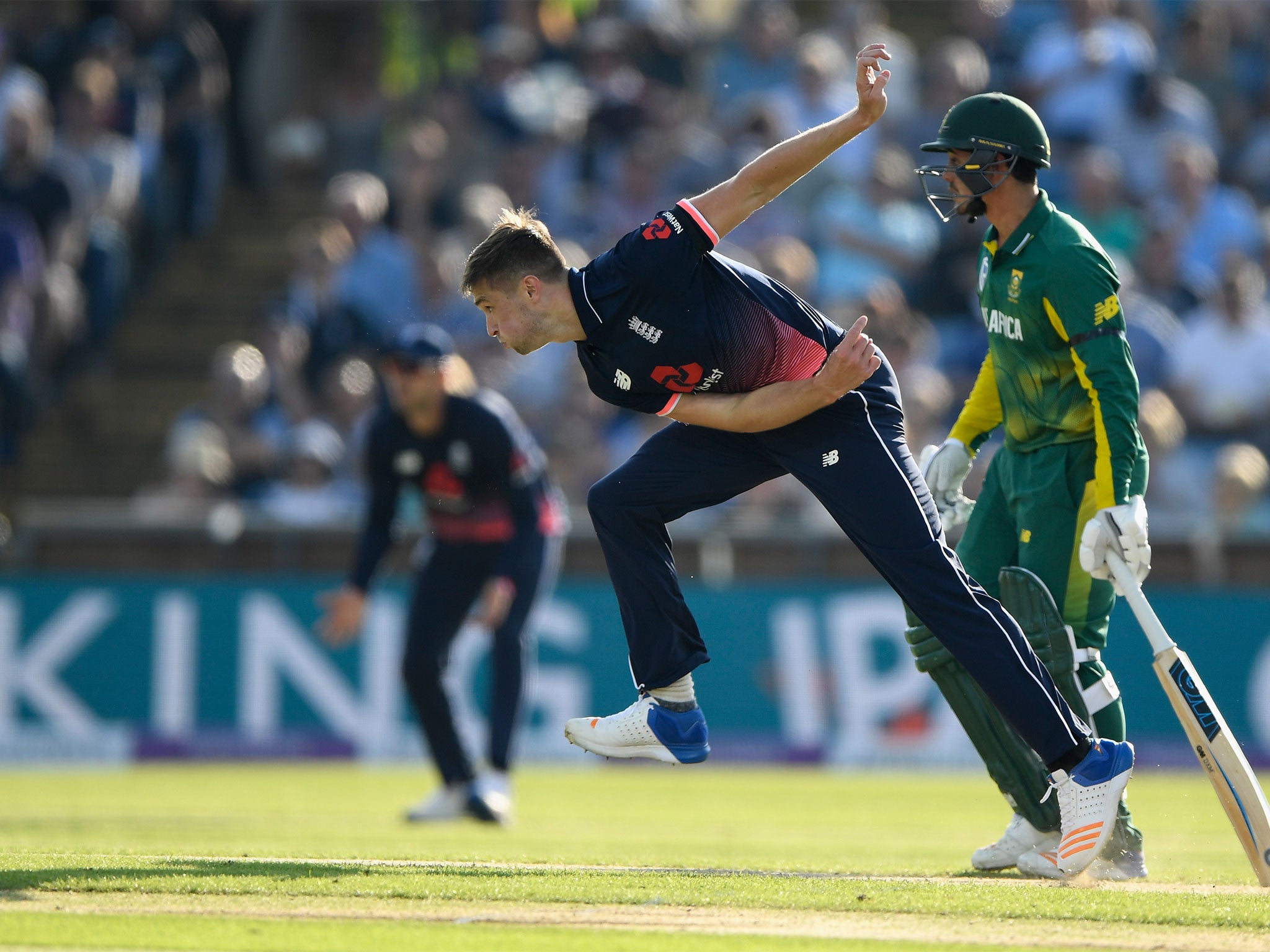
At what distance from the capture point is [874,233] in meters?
15.5

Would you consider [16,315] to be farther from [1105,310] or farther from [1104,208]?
[1105,310]

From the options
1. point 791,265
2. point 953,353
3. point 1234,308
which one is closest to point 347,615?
point 791,265

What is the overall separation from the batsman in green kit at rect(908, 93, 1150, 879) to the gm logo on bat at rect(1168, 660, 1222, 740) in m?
0.38

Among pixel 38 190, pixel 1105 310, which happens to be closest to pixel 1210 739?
pixel 1105 310

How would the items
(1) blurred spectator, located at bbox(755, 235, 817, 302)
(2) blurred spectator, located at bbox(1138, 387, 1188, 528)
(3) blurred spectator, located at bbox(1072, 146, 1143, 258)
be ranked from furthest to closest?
1. (3) blurred spectator, located at bbox(1072, 146, 1143, 258)
2. (1) blurred spectator, located at bbox(755, 235, 817, 302)
3. (2) blurred spectator, located at bbox(1138, 387, 1188, 528)

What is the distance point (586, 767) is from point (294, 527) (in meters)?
3.04

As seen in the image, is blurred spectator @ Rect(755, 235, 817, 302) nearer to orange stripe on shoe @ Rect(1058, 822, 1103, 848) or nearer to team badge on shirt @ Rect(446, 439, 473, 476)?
team badge on shirt @ Rect(446, 439, 473, 476)

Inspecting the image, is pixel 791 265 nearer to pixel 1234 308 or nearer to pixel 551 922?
pixel 1234 308

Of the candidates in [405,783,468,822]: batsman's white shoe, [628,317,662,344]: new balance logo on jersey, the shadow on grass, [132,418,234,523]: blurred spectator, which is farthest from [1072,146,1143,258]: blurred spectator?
the shadow on grass

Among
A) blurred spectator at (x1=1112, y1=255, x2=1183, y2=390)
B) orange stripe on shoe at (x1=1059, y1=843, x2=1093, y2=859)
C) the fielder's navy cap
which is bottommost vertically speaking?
orange stripe on shoe at (x1=1059, y1=843, x2=1093, y2=859)

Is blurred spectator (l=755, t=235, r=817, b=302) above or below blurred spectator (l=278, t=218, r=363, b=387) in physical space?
below

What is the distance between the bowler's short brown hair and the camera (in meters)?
6.14

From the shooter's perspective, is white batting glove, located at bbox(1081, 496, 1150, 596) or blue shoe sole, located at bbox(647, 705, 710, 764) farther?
blue shoe sole, located at bbox(647, 705, 710, 764)

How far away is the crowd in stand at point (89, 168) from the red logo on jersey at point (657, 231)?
1062 centimetres
